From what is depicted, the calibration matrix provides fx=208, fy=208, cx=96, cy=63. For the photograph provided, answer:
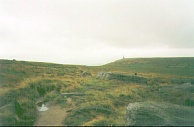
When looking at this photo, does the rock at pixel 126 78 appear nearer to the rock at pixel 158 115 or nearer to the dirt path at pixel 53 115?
the dirt path at pixel 53 115

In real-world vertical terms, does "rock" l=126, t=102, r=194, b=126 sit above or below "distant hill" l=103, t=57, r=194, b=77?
below

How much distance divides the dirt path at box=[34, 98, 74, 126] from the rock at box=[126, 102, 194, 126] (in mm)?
5426

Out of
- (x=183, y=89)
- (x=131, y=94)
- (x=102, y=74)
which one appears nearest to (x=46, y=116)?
(x=131, y=94)

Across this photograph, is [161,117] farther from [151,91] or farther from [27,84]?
[27,84]

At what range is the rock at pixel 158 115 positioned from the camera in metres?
13.8

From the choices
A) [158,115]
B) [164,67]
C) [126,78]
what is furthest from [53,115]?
[164,67]

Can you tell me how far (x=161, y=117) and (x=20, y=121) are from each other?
9819 millimetres

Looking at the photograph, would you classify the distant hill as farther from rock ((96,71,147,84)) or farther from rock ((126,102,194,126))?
rock ((126,102,194,126))

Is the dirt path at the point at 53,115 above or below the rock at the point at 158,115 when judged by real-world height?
below

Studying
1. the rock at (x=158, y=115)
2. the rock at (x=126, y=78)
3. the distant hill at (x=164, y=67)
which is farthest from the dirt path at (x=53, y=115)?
the distant hill at (x=164, y=67)

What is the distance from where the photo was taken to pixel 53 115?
17281 mm

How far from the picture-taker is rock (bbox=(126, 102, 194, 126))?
1381 cm

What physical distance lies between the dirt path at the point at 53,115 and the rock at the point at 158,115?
5426 mm

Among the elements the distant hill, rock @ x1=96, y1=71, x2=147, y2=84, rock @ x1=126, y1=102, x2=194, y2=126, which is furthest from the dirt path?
the distant hill
